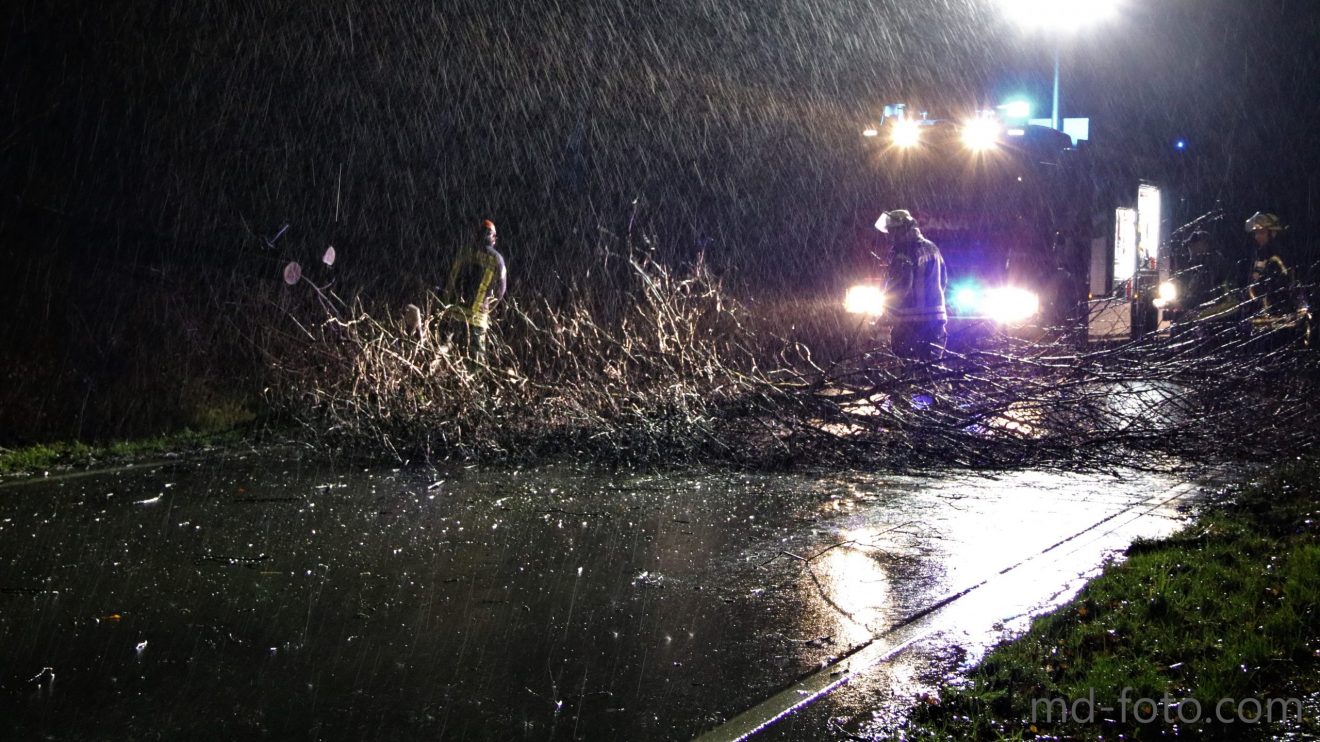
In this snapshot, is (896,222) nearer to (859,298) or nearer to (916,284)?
(916,284)

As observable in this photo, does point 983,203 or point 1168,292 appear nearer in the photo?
point 983,203

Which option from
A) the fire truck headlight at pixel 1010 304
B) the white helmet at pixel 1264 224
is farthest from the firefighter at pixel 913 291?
the white helmet at pixel 1264 224

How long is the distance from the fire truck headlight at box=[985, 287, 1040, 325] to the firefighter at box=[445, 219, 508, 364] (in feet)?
23.4

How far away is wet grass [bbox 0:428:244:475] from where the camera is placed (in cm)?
869

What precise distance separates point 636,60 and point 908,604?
15.3 metres

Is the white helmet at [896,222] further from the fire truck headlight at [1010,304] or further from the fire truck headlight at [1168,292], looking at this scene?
the fire truck headlight at [1168,292]

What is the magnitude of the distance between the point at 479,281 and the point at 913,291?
4.74 m

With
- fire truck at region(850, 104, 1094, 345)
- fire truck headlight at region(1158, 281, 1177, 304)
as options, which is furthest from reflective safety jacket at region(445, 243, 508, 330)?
fire truck headlight at region(1158, 281, 1177, 304)

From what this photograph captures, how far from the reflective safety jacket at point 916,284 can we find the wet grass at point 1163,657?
Result: 6.36 m

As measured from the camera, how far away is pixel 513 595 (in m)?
5.17

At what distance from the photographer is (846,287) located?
58.1 ft

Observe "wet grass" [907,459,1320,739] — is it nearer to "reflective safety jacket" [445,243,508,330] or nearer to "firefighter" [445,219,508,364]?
"firefighter" [445,219,508,364]

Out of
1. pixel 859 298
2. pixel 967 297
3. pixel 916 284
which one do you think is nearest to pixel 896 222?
pixel 916 284

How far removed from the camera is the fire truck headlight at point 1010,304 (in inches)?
618
